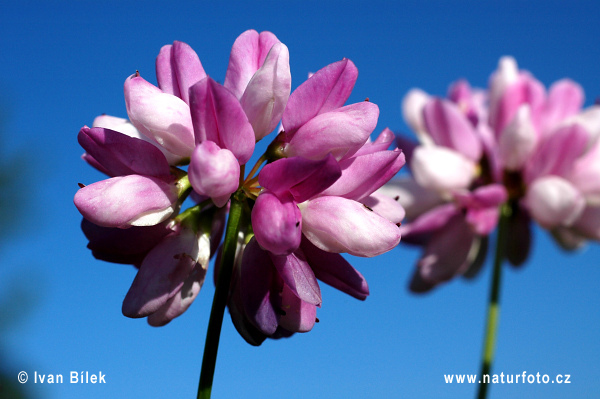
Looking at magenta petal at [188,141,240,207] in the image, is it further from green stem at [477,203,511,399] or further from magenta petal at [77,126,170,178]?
green stem at [477,203,511,399]

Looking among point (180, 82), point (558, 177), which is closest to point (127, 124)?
point (180, 82)

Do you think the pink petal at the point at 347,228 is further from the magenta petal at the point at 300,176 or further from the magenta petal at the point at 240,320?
the magenta petal at the point at 240,320

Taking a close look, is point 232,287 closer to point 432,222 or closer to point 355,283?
point 355,283

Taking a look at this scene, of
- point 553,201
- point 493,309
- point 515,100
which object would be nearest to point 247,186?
point 493,309

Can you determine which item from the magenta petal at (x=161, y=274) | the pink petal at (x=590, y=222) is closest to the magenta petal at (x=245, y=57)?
the magenta petal at (x=161, y=274)

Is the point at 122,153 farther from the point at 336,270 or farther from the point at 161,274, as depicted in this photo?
the point at 336,270
